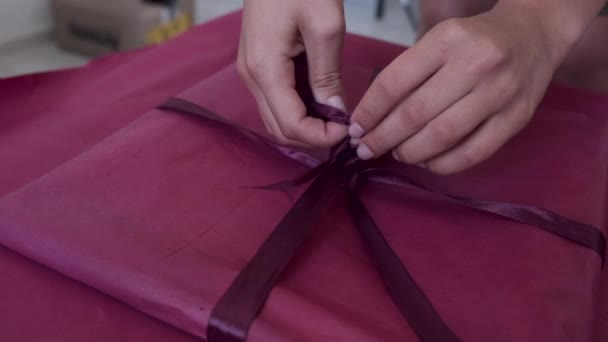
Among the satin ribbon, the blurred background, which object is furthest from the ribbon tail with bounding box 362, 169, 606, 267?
the blurred background

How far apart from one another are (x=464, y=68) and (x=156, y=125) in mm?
281

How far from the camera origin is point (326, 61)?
0.47 meters

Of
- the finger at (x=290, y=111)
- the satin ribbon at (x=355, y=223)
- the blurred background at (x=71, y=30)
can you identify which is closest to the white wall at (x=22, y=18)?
the blurred background at (x=71, y=30)

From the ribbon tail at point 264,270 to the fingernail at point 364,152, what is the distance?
35mm

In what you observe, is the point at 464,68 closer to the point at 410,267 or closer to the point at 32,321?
the point at 410,267

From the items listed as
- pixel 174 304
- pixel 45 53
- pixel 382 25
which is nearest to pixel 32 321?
pixel 174 304

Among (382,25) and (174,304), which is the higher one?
(174,304)

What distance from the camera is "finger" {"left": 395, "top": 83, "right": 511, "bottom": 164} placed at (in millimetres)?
422

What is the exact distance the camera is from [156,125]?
0.54 metres

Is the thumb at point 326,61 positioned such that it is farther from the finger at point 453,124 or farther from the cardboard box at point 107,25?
the cardboard box at point 107,25

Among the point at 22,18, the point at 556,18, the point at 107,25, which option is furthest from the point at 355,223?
the point at 22,18

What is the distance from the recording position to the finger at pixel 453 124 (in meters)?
0.42

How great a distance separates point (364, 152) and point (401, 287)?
4.7 inches

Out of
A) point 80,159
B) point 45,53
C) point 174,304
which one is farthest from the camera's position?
point 45,53
